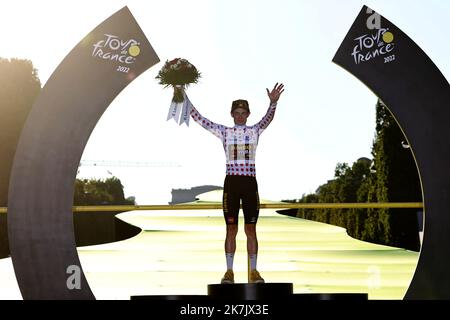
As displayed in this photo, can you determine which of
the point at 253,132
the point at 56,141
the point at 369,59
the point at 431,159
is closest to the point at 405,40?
the point at 369,59

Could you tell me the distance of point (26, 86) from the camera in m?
22.6

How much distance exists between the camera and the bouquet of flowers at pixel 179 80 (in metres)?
6.40

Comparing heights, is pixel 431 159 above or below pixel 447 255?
above

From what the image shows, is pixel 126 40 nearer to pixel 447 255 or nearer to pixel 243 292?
pixel 243 292

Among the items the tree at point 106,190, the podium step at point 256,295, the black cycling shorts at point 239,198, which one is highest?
the tree at point 106,190

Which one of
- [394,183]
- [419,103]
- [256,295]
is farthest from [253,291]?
[394,183]

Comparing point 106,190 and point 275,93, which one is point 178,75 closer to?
point 275,93

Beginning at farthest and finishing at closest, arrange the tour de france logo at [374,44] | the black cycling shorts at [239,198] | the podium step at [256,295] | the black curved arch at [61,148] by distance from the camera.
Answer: the tour de france logo at [374,44], the black curved arch at [61,148], the black cycling shorts at [239,198], the podium step at [256,295]

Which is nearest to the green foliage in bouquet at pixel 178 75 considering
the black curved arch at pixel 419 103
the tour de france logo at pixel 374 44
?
the black curved arch at pixel 419 103

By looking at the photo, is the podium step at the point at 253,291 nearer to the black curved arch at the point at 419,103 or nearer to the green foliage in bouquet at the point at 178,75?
the black curved arch at the point at 419,103

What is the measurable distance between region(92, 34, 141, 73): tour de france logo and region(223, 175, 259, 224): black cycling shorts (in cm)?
166

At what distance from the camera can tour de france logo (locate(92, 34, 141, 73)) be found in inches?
258

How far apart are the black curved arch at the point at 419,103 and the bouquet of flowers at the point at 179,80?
151 centimetres

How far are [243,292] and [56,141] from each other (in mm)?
2513
